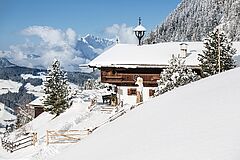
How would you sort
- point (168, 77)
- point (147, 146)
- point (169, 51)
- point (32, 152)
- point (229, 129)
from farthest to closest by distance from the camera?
point (169, 51), point (168, 77), point (32, 152), point (147, 146), point (229, 129)

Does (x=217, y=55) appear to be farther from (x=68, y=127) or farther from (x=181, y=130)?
(x=181, y=130)

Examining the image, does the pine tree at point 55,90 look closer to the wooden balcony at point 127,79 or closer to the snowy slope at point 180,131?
the wooden balcony at point 127,79

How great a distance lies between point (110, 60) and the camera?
36.9 m

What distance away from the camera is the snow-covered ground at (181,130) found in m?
8.93

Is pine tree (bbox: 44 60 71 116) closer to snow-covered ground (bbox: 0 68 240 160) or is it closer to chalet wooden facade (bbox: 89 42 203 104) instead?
chalet wooden facade (bbox: 89 42 203 104)

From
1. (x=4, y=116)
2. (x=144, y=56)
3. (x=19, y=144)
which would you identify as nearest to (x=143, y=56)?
(x=144, y=56)

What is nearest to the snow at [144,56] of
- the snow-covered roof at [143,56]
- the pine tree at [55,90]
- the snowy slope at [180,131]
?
the snow-covered roof at [143,56]

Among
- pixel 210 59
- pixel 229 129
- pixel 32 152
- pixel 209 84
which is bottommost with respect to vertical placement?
pixel 32 152

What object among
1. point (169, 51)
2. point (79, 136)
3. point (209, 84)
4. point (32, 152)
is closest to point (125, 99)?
point (169, 51)

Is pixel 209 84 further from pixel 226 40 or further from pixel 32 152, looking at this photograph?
pixel 226 40

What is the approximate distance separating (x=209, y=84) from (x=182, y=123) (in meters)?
4.49

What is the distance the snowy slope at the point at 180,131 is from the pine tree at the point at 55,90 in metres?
28.9

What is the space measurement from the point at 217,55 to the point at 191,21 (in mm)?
127581

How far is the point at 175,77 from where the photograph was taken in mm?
26188
